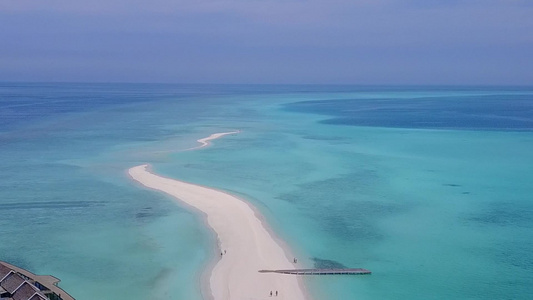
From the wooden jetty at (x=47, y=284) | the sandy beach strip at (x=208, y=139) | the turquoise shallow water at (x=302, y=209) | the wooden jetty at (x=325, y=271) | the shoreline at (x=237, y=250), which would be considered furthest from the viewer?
the sandy beach strip at (x=208, y=139)

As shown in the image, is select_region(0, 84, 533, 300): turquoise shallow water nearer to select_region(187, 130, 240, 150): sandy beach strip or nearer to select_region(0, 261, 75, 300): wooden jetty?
select_region(0, 261, 75, 300): wooden jetty

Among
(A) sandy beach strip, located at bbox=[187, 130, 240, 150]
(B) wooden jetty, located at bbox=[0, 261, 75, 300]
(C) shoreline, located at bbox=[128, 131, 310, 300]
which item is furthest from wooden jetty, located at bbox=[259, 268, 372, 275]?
(A) sandy beach strip, located at bbox=[187, 130, 240, 150]

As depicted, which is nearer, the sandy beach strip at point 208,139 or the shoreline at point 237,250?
the shoreline at point 237,250

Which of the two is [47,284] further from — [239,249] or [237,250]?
[239,249]

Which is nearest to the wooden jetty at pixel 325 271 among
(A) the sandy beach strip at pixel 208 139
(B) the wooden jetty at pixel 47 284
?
(B) the wooden jetty at pixel 47 284

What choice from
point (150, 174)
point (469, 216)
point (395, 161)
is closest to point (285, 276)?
point (469, 216)

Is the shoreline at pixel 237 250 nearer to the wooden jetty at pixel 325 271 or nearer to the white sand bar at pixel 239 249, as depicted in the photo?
the white sand bar at pixel 239 249
